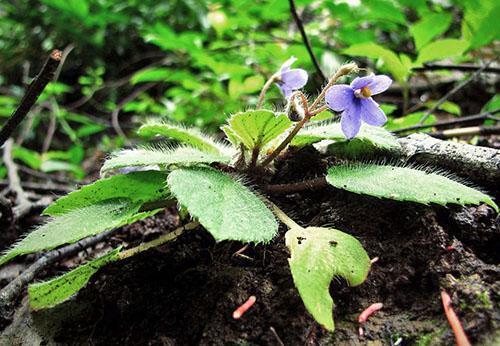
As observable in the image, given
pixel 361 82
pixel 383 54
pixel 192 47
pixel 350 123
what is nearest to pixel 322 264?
pixel 350 123

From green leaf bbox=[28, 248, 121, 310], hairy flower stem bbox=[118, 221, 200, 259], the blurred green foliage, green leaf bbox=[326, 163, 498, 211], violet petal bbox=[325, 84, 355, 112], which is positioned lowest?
the blurred green foliage

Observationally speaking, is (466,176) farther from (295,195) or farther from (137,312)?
(137,312)

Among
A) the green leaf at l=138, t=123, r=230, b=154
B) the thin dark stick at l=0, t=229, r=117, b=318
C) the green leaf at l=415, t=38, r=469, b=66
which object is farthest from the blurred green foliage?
the thin dark stick at l=0, t=229, r=117, b=318

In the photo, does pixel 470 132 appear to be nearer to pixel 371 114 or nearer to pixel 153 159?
pixel 371 114

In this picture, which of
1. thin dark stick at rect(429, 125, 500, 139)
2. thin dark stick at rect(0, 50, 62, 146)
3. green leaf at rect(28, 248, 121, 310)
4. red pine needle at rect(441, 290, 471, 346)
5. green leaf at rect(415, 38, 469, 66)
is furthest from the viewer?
green leaf at rect(415, 38, 469, 66)

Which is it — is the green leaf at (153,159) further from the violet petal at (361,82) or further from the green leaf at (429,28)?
the green leaf at (429,28)

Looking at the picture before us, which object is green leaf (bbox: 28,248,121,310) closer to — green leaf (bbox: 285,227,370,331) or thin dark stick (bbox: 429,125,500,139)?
green leaf (bbox: 285,227,370,331)
